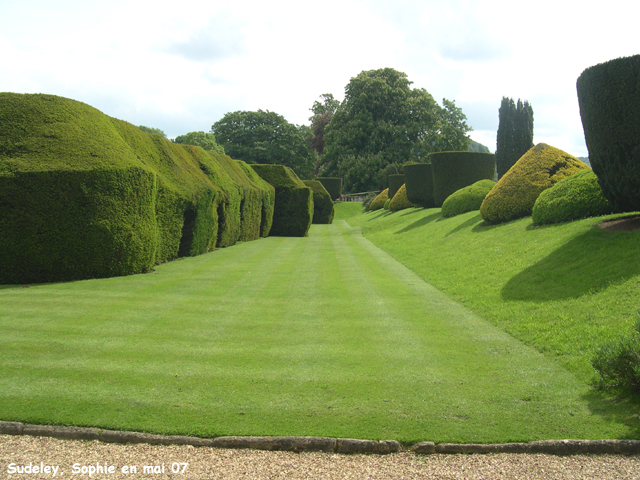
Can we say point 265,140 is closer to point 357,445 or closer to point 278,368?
point 278,368

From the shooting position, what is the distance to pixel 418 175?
3497 cm

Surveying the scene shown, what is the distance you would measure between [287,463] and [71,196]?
9419 millimetres

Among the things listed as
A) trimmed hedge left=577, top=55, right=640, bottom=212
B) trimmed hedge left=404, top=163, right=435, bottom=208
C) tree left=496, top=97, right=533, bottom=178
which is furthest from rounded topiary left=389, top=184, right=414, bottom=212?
trimmed hedge left=577, top=55, right=640, bottom=212

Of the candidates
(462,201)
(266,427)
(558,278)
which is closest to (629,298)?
(558,278)

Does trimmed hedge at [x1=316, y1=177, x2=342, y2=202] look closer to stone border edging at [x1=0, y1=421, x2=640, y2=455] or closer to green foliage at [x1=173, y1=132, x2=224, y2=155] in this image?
green foliage at [x1=173, y1=132, x2=224, y2=155]

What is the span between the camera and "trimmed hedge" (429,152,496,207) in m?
29.9

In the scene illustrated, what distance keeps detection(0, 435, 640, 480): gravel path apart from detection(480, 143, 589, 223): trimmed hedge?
1466 cm

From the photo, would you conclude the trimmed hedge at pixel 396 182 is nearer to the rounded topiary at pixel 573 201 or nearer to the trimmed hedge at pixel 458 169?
the trimmed hedge at pixel 458 169

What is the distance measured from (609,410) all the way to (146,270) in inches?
441

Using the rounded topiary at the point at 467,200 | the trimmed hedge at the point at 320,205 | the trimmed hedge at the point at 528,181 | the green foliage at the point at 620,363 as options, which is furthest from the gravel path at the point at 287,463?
the trimmed hedge at the point at 320,205

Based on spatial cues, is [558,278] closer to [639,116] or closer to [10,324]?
[639,116]

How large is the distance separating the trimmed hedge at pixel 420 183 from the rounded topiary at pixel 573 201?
1948cm

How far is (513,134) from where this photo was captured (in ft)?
→ 150

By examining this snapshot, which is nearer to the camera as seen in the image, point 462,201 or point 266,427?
point 266,427
